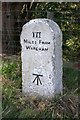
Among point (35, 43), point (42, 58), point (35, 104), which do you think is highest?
point (35, 43)

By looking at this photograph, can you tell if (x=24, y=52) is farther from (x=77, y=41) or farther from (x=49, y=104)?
(x=77, y=41)

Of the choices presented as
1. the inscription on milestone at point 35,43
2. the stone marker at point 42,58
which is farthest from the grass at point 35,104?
the inscription on milestone at point 35,43

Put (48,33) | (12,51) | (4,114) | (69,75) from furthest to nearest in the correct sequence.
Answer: (12,51) < (69,75) < (48,33) < (4,114)

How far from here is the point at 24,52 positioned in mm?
5098

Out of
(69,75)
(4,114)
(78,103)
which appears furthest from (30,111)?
(69,75)

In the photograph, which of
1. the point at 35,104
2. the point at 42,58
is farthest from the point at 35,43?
the point at 35,104

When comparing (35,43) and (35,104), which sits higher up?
(35,43)

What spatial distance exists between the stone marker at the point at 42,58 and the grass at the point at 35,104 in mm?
146

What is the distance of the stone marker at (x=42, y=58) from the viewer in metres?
4.91

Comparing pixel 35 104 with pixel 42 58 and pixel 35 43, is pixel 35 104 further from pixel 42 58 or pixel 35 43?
pixel 35 43

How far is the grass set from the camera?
4547mm

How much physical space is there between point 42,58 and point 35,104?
595 millimetres

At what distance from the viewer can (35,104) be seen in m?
4.85

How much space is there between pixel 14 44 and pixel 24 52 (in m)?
2.84
